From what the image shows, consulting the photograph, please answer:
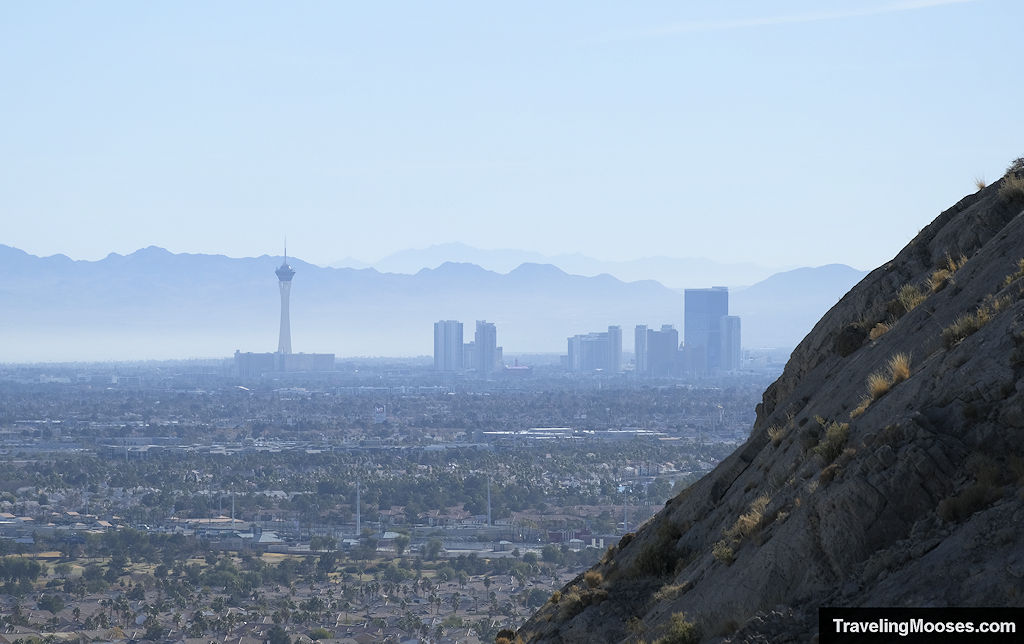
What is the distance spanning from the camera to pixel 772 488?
1122 centimetres

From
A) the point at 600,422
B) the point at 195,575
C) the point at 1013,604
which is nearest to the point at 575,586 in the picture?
the point at 1013,604

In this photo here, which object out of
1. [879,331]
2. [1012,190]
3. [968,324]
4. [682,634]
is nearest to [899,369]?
[968,324]

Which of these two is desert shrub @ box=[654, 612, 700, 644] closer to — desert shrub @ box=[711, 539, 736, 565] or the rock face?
the rock face

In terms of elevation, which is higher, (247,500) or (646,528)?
(646,528)

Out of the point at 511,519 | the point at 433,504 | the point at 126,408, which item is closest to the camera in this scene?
the point at 511,519

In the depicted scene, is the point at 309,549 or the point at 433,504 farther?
the point at 433,504

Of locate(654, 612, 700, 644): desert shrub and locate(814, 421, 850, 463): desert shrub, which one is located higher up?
locate(814, 421, 850, 463): desert shrub

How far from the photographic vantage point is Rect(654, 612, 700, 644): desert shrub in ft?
30.9

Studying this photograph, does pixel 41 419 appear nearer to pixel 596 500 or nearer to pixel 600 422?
pixel 600 422

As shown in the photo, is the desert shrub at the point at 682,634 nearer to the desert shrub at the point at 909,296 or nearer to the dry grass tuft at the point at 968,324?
the dry grass tuft at the point at 968,324

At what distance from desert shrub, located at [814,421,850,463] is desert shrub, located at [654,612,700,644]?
1.64m

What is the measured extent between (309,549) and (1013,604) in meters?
66.1

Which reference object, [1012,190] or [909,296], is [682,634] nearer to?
[909,296]

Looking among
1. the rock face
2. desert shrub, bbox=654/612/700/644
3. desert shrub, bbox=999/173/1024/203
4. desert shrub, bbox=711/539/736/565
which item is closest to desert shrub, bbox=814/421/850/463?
the rock face
